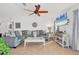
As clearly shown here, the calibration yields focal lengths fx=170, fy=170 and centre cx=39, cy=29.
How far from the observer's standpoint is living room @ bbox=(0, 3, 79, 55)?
11.9 feet

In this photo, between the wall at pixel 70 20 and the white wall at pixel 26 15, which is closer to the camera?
the white wall at pixel 26 15

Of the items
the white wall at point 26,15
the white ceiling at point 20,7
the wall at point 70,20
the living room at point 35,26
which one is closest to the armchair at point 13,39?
the living room at point 35,26

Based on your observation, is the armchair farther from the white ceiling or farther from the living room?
the white ceiling

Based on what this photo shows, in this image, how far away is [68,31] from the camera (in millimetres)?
4043

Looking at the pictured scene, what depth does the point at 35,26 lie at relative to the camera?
3.75 meters

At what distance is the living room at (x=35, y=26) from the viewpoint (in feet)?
11.9

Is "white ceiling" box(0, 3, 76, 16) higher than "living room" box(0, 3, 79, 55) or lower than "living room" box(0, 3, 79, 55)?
higher

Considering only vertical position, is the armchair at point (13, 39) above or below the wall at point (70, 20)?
below

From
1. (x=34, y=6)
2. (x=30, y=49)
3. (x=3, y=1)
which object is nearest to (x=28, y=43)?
(x=30, y=49)

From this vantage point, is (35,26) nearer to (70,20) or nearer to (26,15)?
(26,15)

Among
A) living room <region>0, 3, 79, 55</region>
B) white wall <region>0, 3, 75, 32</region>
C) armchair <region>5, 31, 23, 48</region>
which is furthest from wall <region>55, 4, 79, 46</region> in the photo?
armchair <region>5, 31, 23, 48</region>

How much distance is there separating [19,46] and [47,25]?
773mm

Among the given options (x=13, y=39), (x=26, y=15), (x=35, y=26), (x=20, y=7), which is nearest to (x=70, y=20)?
(x=35, y=26)

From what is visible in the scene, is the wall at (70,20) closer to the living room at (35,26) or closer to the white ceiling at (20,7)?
the living room at (35,26)
